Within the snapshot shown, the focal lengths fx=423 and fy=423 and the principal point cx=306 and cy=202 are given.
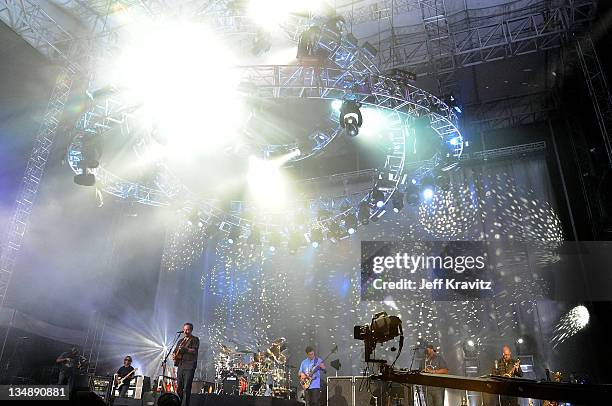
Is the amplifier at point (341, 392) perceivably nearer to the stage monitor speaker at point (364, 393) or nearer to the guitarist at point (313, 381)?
the stage monitor speaker at point (364, 393)

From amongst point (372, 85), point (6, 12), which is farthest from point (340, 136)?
point (6, 12)

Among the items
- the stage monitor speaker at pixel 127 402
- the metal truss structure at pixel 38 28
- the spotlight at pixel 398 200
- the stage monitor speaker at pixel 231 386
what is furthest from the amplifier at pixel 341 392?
the metal truss structure at pixel 38 28

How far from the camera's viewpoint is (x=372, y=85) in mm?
8375

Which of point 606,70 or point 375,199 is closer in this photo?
point 606,70

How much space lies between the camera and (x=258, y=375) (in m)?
9.27

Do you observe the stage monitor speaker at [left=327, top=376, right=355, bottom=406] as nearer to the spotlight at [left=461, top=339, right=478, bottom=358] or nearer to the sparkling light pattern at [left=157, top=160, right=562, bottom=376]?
the sparkling light pattern at [left=157, top=160, right=562, bottom=376]

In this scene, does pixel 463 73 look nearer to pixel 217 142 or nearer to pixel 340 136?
pixel 340 136

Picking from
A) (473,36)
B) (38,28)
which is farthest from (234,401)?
(473,36)

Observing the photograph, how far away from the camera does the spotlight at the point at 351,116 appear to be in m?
8.47

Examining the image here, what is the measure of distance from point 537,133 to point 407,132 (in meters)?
4.54

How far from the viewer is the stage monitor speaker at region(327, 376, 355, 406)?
6.44 m

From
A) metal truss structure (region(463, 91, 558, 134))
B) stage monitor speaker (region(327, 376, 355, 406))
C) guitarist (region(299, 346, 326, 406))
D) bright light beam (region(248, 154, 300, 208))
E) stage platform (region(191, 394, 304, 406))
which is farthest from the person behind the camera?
bright light beam (region(248, 154, 300, 208))

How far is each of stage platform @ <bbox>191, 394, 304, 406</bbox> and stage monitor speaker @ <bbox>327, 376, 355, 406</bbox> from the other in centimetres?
74

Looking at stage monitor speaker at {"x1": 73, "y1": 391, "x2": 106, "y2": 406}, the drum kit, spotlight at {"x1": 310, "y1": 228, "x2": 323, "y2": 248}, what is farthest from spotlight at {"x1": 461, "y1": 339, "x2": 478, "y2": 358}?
stage monitor speaker at {"x1": 73, "y1": 391, "x2": 106, "y2": 406}
